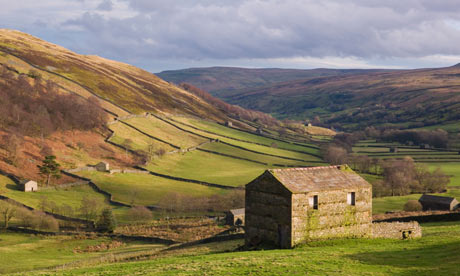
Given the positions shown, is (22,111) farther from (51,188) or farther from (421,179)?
(421,179)

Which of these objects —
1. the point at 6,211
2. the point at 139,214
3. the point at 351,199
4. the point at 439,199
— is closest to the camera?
the point at 351,199

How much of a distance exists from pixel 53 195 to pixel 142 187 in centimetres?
1979

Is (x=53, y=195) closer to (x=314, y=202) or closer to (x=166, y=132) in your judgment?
(x=314, y=202)

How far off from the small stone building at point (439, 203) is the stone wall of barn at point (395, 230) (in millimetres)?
40341

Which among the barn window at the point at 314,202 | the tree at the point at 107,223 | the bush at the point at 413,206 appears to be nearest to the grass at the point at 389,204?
the bush at the point at 413,206

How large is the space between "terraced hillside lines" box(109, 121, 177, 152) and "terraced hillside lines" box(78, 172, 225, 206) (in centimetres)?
2641

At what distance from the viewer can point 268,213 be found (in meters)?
45.0

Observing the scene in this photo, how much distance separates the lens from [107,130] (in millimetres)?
158125

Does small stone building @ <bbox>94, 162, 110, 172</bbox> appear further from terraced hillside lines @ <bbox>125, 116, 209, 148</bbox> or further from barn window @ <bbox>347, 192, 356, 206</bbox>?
barn window @ <bbox>347, 192, 356, 206</bbox>

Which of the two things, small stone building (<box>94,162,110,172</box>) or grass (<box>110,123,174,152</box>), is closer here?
small stone building (<box>94,162,110,172</box>)

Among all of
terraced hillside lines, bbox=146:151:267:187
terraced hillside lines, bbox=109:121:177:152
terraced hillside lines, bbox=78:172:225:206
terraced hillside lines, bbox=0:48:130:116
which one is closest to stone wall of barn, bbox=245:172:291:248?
terraced hillside lines, bbox=78:172:225:206

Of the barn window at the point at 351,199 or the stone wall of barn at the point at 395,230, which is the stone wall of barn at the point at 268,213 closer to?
the barn window at the point at 351,199

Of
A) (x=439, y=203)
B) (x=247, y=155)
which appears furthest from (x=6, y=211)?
(x=247, y=155)

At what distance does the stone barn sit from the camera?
43.2m
